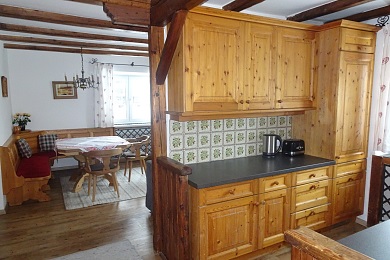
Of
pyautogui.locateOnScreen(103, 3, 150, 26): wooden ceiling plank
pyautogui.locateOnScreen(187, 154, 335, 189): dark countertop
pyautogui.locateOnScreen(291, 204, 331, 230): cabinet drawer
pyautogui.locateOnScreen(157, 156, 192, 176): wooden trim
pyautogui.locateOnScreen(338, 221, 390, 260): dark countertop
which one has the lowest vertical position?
pyautogui.locateOnScreen(291, 204, 331, 230): cabinet drawer

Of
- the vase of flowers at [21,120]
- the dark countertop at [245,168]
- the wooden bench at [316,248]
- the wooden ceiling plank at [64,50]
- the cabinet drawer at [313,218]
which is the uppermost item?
the wooden ceiling plank at [64,50]

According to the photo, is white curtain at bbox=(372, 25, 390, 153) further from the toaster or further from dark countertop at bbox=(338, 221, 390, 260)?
dark countertop at bbox=(338, 221, 390, 260)

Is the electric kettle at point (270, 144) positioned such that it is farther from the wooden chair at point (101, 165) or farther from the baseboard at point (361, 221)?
the wooden chair at point (101, 165)

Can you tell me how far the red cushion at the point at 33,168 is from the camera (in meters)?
3.99

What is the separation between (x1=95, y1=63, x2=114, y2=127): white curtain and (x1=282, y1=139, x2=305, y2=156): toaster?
4356 millimetres

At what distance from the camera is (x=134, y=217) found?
355cm

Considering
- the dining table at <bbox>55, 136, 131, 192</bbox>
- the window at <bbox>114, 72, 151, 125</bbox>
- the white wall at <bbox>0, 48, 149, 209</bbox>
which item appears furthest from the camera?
the window at <bbox>114, 72, 151, 125</bbox>

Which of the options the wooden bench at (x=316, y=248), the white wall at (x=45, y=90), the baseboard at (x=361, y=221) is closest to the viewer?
the wooden bench at (x=316, y=248)

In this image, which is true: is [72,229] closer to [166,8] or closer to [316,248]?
[166,8]

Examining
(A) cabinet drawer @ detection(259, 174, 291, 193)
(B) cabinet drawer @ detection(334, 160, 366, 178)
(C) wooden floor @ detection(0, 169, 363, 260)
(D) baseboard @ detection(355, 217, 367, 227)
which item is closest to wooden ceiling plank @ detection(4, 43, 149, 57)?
(C) wooden floor @ detection(0, 169, 363, 260)

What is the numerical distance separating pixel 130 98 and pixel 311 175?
498 centimetres

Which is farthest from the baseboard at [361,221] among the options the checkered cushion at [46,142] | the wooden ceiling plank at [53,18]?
the checkered cushion at [46,142]

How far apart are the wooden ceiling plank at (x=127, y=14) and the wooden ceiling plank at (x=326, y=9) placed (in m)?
1.75

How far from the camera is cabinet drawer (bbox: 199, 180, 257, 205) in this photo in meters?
2.21
